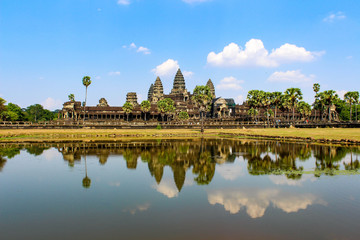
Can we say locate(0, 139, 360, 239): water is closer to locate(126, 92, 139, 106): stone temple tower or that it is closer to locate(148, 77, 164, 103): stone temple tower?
locate(126, 92, 139, 106): stone temple tower

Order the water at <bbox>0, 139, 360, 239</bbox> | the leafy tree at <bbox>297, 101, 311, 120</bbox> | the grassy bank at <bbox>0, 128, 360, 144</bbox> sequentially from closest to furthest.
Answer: the water at <bbox>0, 139, 360, 239</bbox>, the grassy bank at <bbox>0, 128, 360, 144</bbox>, the leafy tree at <bbox>297, 101, 311, 120</bbox>

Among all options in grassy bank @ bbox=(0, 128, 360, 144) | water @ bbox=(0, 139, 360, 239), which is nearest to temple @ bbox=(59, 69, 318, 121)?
grassy bank @ bbox=(0, 128, 360, 144)

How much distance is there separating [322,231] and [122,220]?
7.62 meters

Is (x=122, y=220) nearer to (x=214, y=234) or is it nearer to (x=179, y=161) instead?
(x=214, y=234)

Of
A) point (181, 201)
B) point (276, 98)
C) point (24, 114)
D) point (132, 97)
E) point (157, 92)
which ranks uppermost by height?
point (157, 92)

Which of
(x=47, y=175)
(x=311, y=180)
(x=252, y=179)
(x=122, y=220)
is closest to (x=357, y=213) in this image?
(x=311, y=180)

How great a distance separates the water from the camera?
1053cm

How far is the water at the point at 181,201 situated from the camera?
415 inches

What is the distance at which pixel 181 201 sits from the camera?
46.8 ft

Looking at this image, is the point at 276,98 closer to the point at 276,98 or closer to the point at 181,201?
the point at 276,98

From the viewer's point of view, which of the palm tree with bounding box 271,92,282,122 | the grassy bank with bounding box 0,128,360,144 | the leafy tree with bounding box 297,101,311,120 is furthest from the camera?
the leafy tree with bounding box 297,101,311,120

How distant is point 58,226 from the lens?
11.0 meters

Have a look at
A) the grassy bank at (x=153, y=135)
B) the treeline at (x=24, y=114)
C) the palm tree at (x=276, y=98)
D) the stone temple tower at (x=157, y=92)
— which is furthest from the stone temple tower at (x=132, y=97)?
the grassy bank at (x=153, y=135)

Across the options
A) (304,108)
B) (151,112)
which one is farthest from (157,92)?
(304,108)
